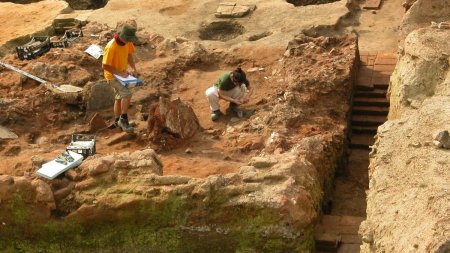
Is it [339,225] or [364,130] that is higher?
[339,225]

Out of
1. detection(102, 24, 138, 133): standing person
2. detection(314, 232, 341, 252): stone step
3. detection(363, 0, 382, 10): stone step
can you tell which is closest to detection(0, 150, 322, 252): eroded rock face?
detection(314, 232, 341, 252): stone step

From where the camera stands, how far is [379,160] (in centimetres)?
577

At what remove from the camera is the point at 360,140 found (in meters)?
8.91

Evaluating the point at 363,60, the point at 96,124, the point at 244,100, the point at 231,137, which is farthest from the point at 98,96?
the point at 363,60

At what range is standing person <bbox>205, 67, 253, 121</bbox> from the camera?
8406 millimetres

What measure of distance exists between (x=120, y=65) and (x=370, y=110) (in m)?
3.25

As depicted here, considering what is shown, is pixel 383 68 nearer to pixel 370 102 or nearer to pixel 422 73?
pixel 370 102

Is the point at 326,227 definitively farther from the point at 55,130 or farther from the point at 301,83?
the point at 55,130

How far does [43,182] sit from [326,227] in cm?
259

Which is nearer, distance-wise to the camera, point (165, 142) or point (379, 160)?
point (379, 160)

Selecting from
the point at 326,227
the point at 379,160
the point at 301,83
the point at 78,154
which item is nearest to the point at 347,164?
the point at 301,83

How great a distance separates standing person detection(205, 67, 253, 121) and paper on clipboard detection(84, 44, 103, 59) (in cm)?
215

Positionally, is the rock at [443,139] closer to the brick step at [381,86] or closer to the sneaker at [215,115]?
the sneaker at [215,115]

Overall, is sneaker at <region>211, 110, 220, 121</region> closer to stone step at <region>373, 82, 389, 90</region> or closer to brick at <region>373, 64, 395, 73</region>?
stone step at <region>373, 82, 389, 90</region>
